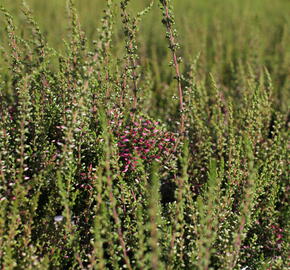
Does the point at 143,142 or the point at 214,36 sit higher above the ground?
the point at 214,36

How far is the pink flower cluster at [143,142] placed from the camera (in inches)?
84.3

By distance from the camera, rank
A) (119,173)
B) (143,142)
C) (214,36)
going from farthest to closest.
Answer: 1. (214,36)
2. (143,142)
3. (119,173)

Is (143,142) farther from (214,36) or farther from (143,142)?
(214,36)

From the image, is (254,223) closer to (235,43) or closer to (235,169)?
(235,169)

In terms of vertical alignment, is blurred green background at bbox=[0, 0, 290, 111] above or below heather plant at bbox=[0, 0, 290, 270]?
above

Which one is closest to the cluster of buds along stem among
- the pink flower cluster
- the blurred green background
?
the pink flower cluster

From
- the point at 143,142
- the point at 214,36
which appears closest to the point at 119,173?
the point at 143,142

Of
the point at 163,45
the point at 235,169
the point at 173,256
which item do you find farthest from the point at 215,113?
the point at 163,45

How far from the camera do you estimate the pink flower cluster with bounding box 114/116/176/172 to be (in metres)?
2.14

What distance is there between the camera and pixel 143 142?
7.09 ft

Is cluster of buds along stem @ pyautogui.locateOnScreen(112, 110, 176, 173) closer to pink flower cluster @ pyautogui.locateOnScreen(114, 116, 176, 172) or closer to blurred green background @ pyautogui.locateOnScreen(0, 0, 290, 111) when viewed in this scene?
pink flower cluster @ pyautogui.locateOnScreen(114, 116, 176, 172)

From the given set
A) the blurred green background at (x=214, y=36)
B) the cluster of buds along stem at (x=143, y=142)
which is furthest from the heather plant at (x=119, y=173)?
the blurred green background at (x=214, y=36)

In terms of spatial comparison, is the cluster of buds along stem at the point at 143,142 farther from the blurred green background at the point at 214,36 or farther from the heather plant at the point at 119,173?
the blurred green background at the point at 214,36

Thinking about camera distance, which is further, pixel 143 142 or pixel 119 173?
pixel 143 142
